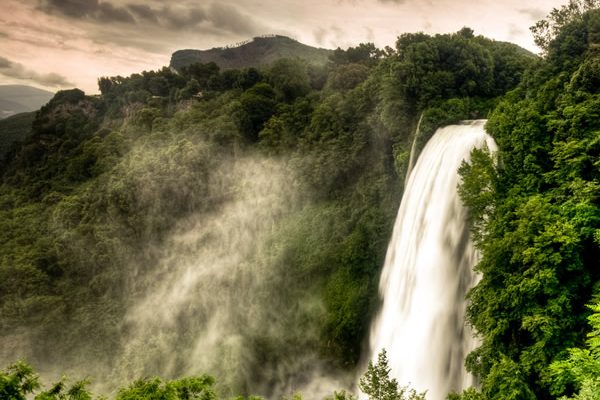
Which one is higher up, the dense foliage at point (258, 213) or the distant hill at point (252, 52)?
the distant hill at point (252, 52)

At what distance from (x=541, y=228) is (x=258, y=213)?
31406 mm

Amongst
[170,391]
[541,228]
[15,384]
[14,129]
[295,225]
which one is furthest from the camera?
[14,129]

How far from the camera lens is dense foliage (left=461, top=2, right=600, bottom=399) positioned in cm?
1503

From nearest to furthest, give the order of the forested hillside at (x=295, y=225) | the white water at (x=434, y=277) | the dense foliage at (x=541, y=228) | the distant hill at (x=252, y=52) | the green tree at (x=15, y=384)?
the green tree at (x=15, y=384)
the dense foliage at (x=541, y=228)
the forested hillside at (x=295, y=225)
the white water at (x=434, y=277)
the distant hill at (x=252, y=52)

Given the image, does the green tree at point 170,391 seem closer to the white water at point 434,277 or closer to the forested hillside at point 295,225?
the forested hillside at point 295,225

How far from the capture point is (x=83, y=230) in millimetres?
47844

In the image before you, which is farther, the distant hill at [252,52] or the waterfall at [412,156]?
the distant hill at [252,52]

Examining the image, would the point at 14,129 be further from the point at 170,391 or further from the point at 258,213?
the point at 170,391

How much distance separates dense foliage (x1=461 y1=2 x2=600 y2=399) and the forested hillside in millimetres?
81

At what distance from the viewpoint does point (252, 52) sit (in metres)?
125

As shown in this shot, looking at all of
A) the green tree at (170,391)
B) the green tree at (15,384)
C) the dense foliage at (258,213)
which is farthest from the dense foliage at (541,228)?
the green tree at (15,384)

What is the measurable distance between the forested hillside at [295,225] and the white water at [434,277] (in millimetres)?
2514

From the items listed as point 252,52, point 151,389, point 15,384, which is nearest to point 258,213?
point 151,389

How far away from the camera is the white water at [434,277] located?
22.2 meters
